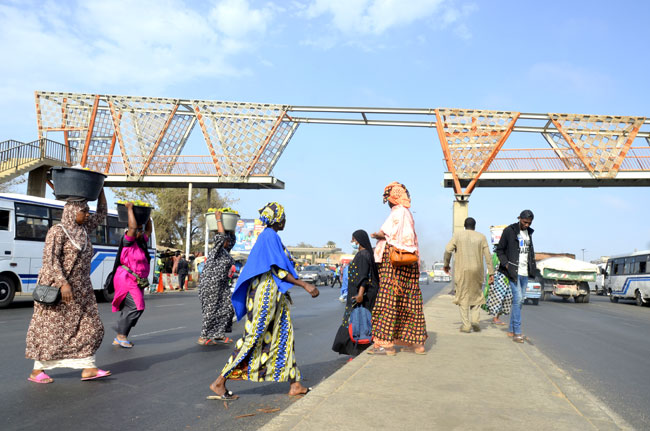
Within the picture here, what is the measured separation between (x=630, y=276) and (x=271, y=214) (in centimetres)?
2828

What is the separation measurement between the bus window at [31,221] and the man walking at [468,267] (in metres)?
11.8

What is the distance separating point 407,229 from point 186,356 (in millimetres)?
3279

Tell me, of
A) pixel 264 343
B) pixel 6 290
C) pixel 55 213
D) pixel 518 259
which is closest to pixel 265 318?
pixel 264 343

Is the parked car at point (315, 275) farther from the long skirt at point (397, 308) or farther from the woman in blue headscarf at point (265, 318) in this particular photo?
the woman in blue headscarf at point (265, 318)

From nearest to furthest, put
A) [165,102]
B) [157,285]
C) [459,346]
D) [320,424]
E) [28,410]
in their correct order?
[320,424], [28,410], [459,346], [157,285], [165,102]

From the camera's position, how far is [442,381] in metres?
4.88

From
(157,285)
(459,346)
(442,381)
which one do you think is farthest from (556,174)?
(442,381)

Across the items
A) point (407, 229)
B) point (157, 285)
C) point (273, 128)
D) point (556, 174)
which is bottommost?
point (157, 285)

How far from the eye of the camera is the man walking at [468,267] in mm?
8477

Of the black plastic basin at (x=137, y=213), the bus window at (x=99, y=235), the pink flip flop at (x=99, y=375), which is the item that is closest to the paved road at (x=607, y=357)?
the pink flip flop at (x=99, y=375)

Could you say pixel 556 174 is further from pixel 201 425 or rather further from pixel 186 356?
pixel 201 425

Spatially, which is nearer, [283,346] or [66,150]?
[283,346]

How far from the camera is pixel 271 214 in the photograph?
15.9 ft

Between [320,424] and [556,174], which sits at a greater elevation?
[556,174]
